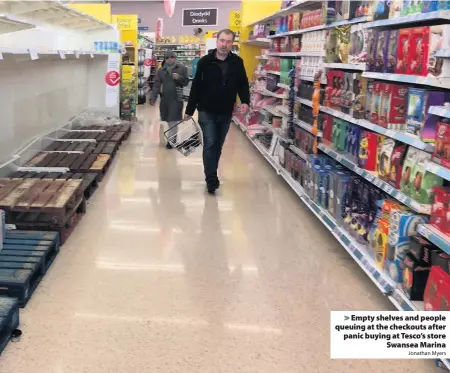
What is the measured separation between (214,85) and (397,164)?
2599 millimetres

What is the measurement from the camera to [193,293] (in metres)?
3.07

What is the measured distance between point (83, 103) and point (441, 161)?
25.0 ft

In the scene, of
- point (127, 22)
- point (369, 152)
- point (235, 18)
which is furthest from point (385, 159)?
point (127, 22)

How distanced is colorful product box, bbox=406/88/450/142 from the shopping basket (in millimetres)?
4282

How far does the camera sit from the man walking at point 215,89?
5.17 m

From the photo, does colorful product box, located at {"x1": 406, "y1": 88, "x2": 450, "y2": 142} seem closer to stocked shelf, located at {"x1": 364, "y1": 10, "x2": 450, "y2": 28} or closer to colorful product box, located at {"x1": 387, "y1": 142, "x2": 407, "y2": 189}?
colorful product box, located at {"x1": 387, "y1": 142, "x2": 407, "y2": 189}

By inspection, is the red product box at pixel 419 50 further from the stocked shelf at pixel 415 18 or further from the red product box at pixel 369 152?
the red product box at pixel 369 152

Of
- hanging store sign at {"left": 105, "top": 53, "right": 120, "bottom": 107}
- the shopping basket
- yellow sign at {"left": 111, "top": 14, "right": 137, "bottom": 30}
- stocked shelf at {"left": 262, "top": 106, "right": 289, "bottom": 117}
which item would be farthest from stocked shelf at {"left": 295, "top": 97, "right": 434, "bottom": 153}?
yellow sign at {"left": 111, "top": 14, "right": 137, "bottom": 30}

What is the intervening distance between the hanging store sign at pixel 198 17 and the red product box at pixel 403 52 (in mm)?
18694

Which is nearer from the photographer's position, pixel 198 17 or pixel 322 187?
pixel 322 187

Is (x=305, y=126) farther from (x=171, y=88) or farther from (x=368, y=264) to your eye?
(x=171, y=88)

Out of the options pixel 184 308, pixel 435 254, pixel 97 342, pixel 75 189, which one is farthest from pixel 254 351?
pixel 75 189

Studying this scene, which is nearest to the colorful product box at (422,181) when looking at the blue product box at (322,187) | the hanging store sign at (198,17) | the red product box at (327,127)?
the blue product box at (322,187)

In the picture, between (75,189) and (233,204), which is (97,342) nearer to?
(75,189)
